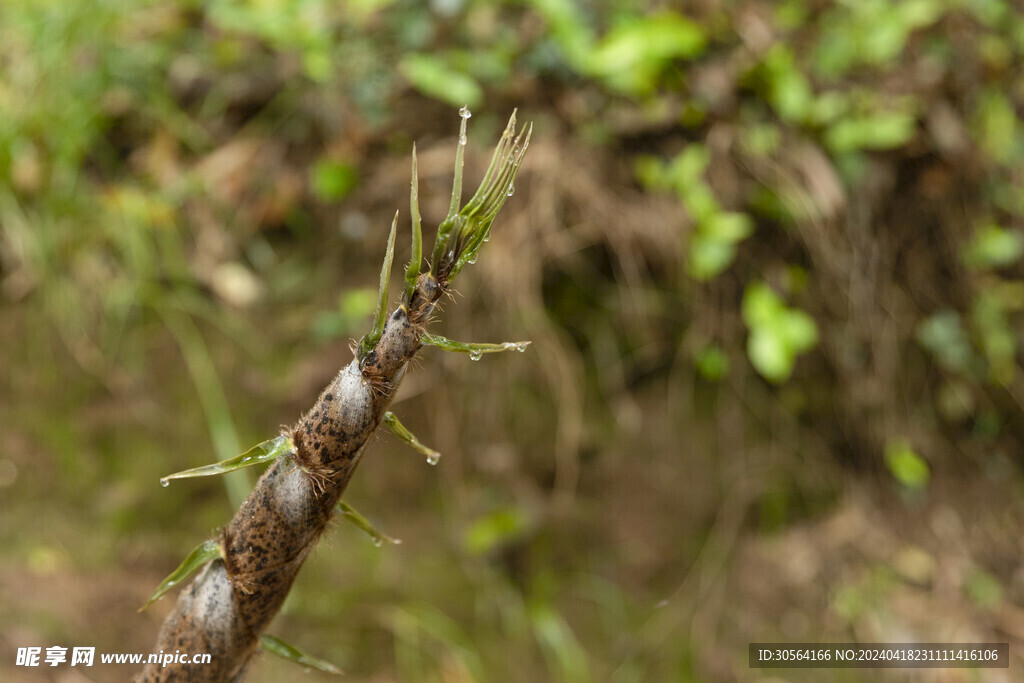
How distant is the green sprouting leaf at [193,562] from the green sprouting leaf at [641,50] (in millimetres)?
1428

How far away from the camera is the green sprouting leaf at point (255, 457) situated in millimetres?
497

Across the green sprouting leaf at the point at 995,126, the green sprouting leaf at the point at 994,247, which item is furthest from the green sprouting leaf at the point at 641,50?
the green sprouting leaf at the point at 994,247

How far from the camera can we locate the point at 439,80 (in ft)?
5.30

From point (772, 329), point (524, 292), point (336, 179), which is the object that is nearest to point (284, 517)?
point (524, 292)

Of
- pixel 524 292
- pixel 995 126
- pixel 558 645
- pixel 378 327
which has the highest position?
pixel 378 327

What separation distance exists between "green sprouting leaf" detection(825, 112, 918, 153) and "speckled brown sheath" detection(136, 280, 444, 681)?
5.30ft

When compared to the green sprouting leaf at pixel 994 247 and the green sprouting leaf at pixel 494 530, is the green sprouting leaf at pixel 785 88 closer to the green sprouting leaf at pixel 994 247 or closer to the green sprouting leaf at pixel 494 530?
the green sprouting leaf at pixel 994 247

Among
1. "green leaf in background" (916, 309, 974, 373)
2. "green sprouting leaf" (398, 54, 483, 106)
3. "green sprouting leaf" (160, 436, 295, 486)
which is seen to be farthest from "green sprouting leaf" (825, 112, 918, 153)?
"green sprouting leaf" (160, 436, 295, 486)

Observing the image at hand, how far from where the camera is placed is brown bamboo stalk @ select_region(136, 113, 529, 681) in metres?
0.50

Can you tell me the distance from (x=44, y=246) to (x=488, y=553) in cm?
133

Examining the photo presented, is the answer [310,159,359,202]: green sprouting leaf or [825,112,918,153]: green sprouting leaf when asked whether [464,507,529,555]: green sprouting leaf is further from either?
[825,112,918,153]: green sprouting leaf

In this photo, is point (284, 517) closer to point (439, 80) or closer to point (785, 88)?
point (439, 80)

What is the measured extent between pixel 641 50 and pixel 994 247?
3.71ft

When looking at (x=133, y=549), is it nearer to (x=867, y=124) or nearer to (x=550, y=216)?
(x=550, y=216)
